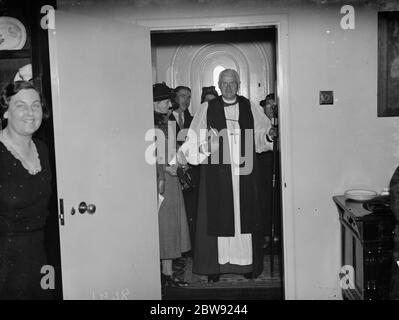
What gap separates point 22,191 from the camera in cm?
223

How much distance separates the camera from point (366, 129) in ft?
9.29

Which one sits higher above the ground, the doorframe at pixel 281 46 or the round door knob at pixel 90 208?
the doorframe at pixel 281 46

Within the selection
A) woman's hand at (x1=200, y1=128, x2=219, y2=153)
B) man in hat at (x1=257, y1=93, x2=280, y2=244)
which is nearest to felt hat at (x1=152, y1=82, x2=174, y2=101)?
woman's hand at (x1=200, y1=128, x2=219, y2=153)

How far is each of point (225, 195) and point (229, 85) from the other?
819 mm

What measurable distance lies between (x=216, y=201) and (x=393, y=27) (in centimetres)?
164

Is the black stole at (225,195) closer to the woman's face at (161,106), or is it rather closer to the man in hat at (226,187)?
the man in hat at (226,187)

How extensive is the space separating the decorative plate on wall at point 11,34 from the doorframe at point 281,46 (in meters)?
0.67

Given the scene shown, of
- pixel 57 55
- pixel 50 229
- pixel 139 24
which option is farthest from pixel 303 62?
pixel 50 229

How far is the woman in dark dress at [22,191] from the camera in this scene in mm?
2223

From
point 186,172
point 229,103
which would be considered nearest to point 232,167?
point 186,172

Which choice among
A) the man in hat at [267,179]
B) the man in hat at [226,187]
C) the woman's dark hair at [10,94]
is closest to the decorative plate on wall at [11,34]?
the woman's dark hair at [10,94]

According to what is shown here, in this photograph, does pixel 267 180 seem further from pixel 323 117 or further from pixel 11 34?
pixel 11 34

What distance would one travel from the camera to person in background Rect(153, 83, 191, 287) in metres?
3.37
